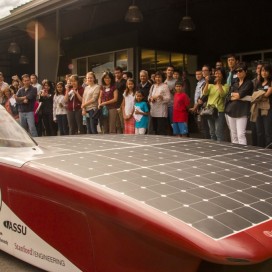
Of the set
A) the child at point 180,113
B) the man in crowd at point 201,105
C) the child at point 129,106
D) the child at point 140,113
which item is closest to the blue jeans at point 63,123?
the child at point 129,106

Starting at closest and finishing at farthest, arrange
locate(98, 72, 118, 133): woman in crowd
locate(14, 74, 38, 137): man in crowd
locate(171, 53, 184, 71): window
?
locate(98, 72, 118, 133): woman in crowd
locate(14, 74, 38, 137): man in crowd
locate(171, 53, 184, 71): window

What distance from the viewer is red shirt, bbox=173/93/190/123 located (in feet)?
25.0

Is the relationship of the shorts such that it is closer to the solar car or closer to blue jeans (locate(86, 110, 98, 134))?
blue jeans (locate(86, 110, 98, 134))

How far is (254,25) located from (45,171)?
1370 centimetres

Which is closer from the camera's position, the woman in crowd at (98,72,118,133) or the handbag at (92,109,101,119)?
the woman in crowd at (98,72,118,133)

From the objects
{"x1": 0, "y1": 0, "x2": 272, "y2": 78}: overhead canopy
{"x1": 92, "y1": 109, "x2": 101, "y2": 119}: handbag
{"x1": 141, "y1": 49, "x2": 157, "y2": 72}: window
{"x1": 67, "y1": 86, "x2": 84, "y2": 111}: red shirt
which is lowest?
{"x1": 92, "y1": 109, "x2": 101, "y2": 119}: handbag

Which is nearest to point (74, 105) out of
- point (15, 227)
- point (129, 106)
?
point (129, 106)

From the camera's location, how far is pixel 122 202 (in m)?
1.91

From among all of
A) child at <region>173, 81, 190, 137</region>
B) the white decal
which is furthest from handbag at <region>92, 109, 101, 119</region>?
the white decal

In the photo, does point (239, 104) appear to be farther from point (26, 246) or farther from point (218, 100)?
point (26, 246)

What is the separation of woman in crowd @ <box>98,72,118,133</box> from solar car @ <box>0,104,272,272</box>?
5323 mm

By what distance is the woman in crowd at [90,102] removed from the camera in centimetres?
850

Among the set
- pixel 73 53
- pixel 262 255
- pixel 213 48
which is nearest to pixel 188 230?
pixel 262 255

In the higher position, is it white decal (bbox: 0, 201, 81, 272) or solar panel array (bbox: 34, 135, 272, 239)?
solar panel array (bbox: 34, 135, 272, 239)
